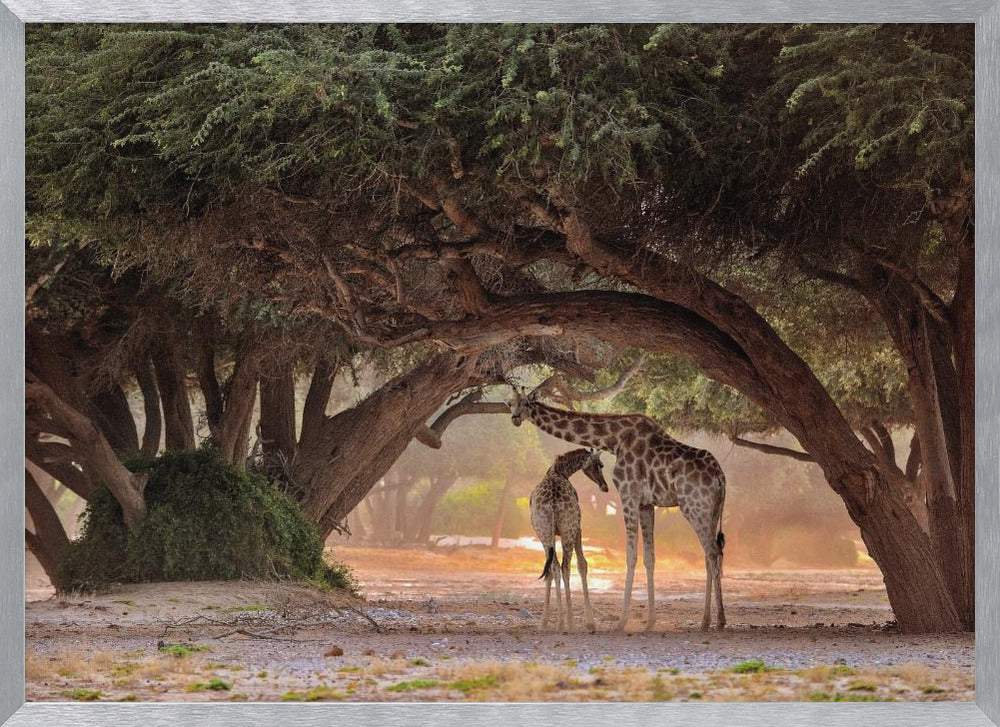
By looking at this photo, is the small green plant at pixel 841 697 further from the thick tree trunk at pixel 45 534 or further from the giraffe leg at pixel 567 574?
the thick tree trunk at pixel 45 534

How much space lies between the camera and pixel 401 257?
863 cm

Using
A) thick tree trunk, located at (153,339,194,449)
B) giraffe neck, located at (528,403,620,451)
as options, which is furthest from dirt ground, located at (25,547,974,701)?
thick tree trunk, located at (153,339,194,449)

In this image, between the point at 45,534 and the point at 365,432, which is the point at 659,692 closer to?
the point at 365,432

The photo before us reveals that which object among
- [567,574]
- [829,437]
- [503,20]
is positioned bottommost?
[567,574]

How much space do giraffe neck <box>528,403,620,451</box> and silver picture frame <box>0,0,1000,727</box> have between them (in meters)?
3.57

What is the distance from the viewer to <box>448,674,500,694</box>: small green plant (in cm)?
645

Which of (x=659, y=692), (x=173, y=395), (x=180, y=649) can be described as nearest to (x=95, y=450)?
(x=173, y=395)

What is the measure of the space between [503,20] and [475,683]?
333cm

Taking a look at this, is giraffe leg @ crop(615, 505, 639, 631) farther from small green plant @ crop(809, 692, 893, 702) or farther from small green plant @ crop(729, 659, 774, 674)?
small green plant @ crop(809, 692, 893, 702)

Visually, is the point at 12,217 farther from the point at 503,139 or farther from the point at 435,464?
the point at 435,464

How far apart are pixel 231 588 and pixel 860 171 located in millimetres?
6081

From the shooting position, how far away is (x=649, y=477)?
9.21 m

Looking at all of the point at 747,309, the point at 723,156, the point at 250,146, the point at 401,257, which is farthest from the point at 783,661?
the point at 250,146

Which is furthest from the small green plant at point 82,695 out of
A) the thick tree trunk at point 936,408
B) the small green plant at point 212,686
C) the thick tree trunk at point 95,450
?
the thick tree trunk at point 936,408
